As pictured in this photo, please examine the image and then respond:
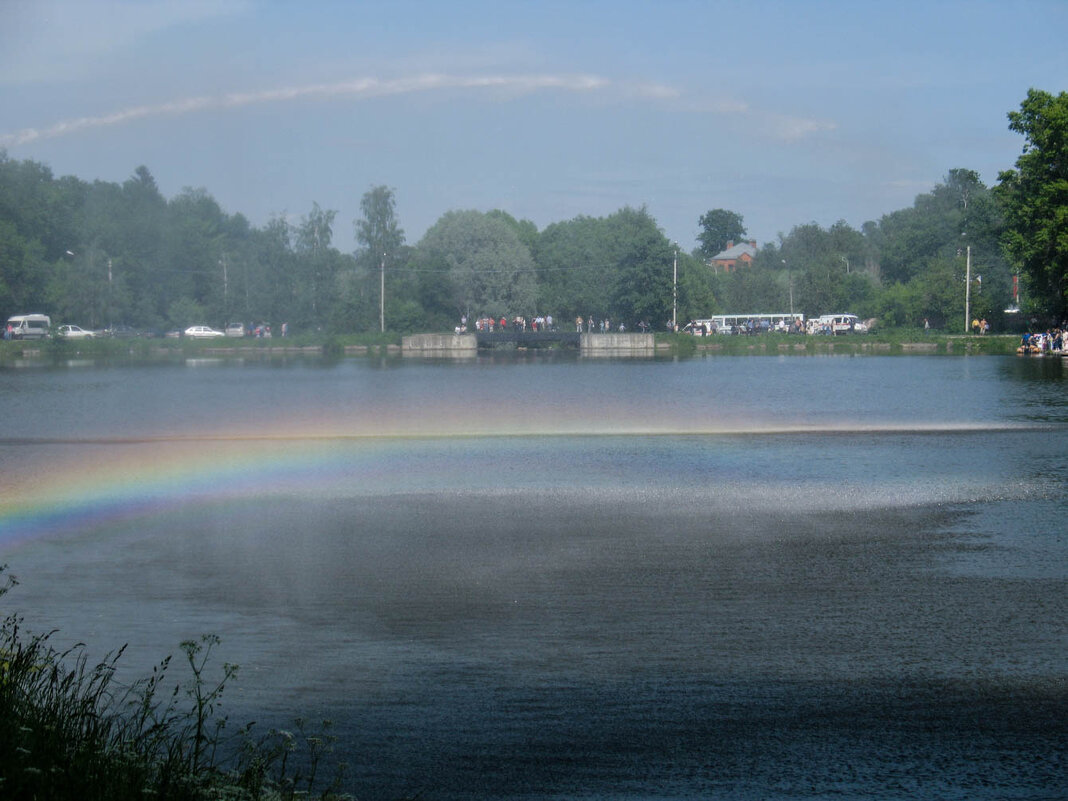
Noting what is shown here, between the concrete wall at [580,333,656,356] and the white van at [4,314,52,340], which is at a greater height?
the white van at [4,314,52,340]

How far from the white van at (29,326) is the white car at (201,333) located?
→ 43.1 ft

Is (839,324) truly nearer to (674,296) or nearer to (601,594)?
(674,296)

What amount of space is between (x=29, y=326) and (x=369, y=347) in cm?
3459

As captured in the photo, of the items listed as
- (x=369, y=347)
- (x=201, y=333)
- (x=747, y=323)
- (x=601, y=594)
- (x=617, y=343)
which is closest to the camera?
(x=601, y=594)

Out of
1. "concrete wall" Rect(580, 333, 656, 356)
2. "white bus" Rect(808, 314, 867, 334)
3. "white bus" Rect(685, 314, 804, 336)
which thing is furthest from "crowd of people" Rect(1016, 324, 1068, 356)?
"white bus" Rect(685, 314, 804, 336)

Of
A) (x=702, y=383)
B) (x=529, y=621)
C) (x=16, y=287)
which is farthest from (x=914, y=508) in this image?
(x=16, y=287)

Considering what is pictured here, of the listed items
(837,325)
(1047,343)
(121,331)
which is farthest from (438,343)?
(1047,343)

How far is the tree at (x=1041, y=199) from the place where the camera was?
69312 millimetres

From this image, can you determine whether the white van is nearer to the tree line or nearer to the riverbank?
the tree line

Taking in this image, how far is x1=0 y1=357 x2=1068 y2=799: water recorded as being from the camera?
7742 mm

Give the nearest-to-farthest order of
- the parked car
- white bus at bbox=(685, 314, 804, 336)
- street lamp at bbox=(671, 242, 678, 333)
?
the parked car, street lamp at bbox=(671, 242, 678, 333), white bus at bbox=(685, 314, 804, 336)

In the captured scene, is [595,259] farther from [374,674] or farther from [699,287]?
[374,674]

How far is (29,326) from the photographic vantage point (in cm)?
11162

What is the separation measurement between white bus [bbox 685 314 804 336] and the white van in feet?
220
